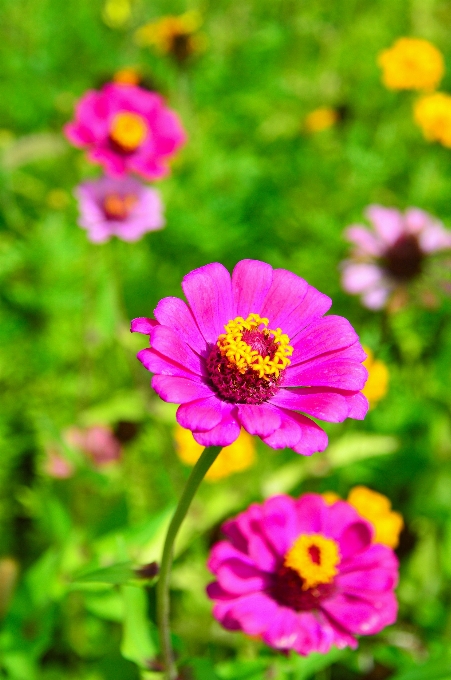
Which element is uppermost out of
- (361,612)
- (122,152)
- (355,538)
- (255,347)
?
(122,152)

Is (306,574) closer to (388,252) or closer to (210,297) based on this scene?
(210,297)

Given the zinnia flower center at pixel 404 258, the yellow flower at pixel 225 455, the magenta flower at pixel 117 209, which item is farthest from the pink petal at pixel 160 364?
the zinnia flower center at pixel 404 258

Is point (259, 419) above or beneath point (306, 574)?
above

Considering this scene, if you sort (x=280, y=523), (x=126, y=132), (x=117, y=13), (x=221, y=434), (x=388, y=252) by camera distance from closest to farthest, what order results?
(x=221, y=434) → (x=280, y=523) → (x=126, y=132) → (x=388, y=252) → (x=117, y=13)

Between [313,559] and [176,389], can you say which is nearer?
[176,389]

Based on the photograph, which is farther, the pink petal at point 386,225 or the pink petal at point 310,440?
the pink petal at point 386,225

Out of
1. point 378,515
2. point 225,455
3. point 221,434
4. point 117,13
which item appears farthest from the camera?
point 117,13

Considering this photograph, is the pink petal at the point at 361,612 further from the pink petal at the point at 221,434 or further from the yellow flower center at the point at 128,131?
the yellow flower center at the point at 128,131

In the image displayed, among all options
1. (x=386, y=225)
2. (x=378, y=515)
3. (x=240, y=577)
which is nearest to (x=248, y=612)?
(x=240, y=577)
